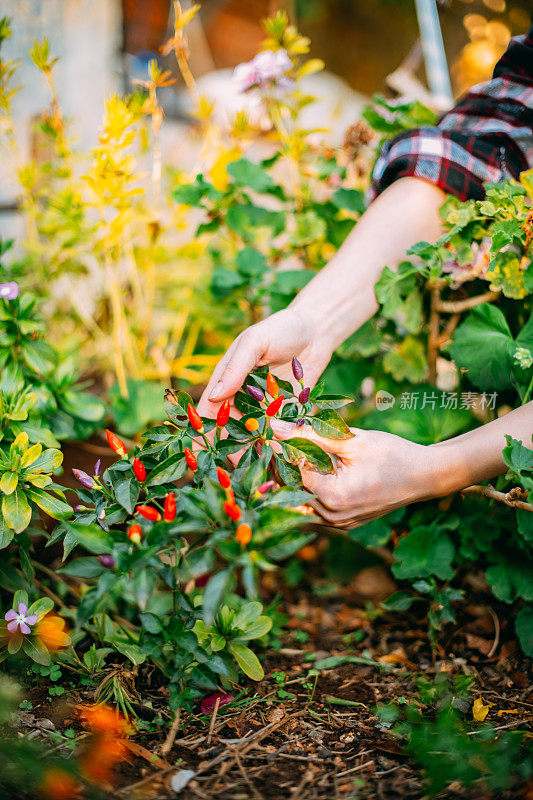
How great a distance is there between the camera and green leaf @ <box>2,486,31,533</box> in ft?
2.72

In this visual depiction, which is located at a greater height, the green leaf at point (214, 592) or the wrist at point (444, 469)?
the green leaf at point (214, 592)

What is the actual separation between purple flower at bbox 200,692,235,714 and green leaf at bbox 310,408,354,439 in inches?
17.3

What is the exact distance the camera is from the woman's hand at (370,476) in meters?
0.85

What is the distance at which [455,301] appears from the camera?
49.8 inches

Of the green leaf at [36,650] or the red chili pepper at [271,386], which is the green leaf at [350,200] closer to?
the red chili pepper at [271,386]

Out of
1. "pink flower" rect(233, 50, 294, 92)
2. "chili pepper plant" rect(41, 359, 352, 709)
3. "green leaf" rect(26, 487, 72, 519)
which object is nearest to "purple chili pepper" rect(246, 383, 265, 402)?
"chili pepper plant" rect(41, 359, 352, 709)

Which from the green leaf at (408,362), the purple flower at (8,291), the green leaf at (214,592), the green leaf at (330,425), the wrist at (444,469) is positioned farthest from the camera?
the green leaf at (408,362)

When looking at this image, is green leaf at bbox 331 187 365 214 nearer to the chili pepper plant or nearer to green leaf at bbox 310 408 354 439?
the chili pepper plant

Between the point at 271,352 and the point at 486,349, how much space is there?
0.40 meters

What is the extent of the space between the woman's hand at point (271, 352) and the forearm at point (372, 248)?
46mm

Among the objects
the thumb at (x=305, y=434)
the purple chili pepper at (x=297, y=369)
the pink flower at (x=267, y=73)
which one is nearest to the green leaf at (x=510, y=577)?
the thumb at (x=305, y=434)

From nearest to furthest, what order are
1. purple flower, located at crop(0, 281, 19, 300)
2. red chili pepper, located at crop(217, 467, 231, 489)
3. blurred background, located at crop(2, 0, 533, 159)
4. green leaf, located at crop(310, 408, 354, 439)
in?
red chili pepper, located at crop(217, 467, 231, 489) → green leaf, located at crop(310, 408, 354, 439) → purple flower, located at crop(0, 281, 19, 300) → blurred background, located at crop(2, 0, 533, 159)

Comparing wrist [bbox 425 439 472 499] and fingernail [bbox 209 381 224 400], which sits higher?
fingernail [bbox 209 381 224 400]

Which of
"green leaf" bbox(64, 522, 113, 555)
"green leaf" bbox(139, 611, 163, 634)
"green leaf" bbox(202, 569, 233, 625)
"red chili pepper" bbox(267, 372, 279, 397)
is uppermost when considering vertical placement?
"red chili pepper" bbox(267, 372, 279, 397)
